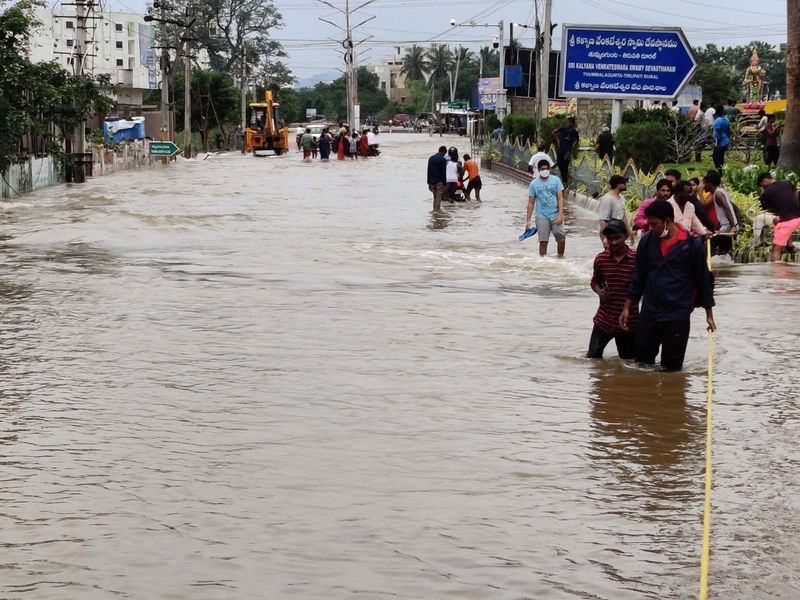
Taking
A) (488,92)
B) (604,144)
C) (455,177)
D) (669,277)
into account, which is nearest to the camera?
(669,277)

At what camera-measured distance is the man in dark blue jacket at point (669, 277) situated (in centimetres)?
997

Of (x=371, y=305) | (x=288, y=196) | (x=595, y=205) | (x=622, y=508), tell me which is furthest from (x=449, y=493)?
(x=288, y=196)

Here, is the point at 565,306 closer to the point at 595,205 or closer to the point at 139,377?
the point at 139,377

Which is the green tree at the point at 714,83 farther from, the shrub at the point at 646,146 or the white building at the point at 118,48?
the shrub at the point at 646,146

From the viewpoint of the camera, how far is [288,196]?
34094 millimetres

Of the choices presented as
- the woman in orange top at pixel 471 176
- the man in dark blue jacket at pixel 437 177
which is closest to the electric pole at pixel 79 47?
the woman in orange top at pixel 471 176

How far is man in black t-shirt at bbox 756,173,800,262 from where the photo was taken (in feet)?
58.0

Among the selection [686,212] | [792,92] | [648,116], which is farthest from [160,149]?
[686,212]

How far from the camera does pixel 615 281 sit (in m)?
10.8

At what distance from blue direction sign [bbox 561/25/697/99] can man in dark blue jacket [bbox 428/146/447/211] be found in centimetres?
451

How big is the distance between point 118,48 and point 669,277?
114 m

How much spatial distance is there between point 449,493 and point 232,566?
1644mm

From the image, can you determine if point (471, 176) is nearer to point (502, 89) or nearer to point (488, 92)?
point (502, 89)

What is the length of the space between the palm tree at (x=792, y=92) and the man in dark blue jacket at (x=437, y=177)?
7.57 metres
